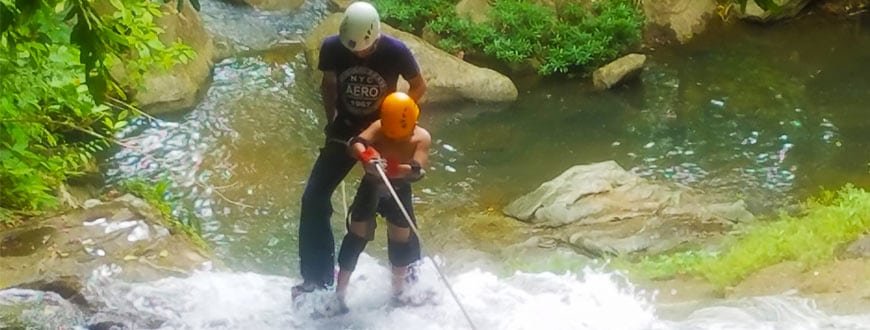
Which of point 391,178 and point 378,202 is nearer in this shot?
point 391,178

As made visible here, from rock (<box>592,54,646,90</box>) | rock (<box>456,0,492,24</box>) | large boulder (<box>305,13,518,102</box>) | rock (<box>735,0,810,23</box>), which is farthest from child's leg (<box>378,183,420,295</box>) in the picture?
rock (<box>735,0,810,23</box>)

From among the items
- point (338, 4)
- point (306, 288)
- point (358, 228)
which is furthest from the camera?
point (338, 4)

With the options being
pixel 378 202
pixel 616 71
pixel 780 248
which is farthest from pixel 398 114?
pixel 616 71

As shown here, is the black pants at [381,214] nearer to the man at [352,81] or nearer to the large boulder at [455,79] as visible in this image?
the man at [352,81]

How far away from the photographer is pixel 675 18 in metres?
10.9

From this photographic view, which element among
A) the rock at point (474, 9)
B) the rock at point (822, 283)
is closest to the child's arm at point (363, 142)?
the rock at point (822, 283)

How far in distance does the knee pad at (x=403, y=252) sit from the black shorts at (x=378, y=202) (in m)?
0.10

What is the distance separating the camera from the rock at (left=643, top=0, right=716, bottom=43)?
35.3 ft

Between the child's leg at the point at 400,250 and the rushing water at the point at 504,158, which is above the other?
the child's leg at the point at 400,250

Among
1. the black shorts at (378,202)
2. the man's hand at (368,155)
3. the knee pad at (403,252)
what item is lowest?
the knee pad at (403,252)

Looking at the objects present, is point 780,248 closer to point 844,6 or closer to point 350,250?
point 350,250

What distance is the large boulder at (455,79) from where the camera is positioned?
8.89 m

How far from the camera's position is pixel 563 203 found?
6.52 metres

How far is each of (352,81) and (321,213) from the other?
2.15 ft
